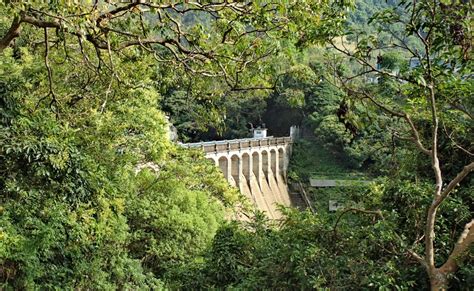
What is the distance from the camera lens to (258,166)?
25375 millimetres

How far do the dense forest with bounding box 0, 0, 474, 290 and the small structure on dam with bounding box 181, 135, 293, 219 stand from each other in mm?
14722

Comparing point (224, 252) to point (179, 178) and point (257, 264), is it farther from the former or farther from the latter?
point (179, 178)

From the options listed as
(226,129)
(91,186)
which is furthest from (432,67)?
(91,186)

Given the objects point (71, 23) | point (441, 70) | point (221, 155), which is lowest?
point (441, 70)

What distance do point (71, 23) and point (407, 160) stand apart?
12.1ft

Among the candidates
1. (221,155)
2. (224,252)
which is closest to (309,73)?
(224,252)

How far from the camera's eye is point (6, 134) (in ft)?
14.8

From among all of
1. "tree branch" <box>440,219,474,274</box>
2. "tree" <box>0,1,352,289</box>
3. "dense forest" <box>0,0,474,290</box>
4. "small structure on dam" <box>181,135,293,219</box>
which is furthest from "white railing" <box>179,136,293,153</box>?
"tree branch" <box>440,219,474,274</box>

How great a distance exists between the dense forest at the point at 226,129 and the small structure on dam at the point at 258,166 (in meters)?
14.7

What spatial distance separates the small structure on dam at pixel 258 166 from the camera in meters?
22.8

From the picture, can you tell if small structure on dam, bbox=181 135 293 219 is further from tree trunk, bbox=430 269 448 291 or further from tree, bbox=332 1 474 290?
tree trunk, bbox=430 269 448 291

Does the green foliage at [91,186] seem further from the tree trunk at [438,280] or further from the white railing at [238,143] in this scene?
the white railing at [238,143]

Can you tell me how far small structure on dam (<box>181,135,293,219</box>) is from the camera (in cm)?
2275

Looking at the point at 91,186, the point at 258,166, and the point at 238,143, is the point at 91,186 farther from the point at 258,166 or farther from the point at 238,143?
the point at 258,166
